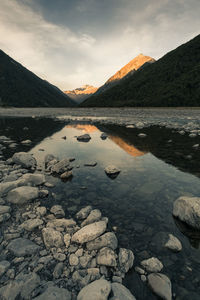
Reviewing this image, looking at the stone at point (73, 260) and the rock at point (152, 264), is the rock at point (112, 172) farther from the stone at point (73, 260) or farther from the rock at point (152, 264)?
the stone at point (73, 260)

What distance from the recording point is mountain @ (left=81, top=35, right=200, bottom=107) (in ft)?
308

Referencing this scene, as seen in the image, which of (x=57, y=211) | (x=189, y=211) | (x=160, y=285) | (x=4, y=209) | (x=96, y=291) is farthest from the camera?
(x=57, y=211)

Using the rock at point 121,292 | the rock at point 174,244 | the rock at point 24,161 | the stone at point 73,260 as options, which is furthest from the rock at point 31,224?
the rock at point 24,161

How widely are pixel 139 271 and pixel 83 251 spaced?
1.33 metres

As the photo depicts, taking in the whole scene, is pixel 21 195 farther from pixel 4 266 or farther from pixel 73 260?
pixel 73 260

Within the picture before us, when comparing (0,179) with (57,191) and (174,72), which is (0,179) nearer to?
(57,191)

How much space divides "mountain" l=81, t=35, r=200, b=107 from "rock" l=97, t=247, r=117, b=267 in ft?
310

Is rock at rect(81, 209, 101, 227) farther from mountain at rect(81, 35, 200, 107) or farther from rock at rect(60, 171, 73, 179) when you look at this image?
mountain at rect(81, 35, 200, 107)

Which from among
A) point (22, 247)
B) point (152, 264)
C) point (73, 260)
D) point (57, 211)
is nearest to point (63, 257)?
point (73, 260)

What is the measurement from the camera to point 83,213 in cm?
516

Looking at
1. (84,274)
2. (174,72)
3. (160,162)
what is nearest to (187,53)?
(174,72)

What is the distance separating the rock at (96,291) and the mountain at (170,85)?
3754 inches

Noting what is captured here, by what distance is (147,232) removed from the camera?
4.54 m

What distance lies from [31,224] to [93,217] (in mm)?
1823
